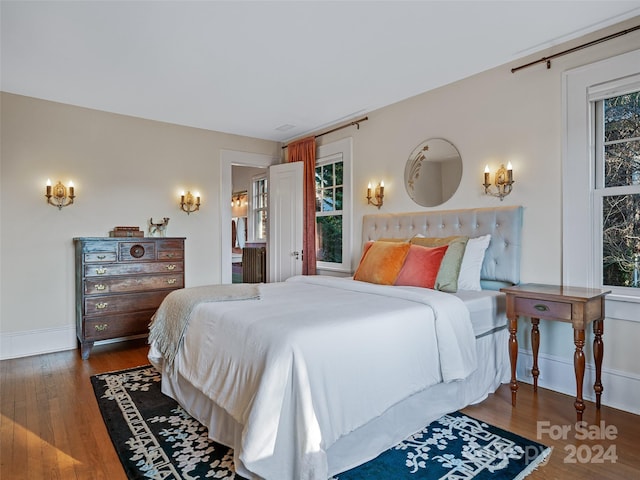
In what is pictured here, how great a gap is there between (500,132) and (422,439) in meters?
2.43

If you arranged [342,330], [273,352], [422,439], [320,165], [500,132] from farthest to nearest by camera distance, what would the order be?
[320,165] < [500,132] < [422,439] < [342,330] < [273,352]

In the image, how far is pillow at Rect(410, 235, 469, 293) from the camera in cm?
277

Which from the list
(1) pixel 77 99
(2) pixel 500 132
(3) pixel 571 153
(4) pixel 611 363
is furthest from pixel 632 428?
(1) pixel 77 99

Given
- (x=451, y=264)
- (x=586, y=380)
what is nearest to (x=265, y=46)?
(x=451, y=264)

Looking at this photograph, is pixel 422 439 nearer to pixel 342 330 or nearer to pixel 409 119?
pixel 342 330

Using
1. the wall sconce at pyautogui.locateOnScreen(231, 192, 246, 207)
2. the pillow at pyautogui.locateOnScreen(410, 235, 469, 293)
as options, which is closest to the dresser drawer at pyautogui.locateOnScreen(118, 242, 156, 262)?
the pillow at pyautogui.locateOnScreen(410, 235, 469, 293)

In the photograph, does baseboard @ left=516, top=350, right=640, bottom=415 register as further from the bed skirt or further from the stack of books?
the stack of books

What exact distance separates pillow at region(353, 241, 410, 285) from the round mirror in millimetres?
719

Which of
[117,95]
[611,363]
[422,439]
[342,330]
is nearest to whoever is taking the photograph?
[342,330]

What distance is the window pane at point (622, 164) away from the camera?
8.04 feet

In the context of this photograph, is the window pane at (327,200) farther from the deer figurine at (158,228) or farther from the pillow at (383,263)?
the deer figurine at (158,228)

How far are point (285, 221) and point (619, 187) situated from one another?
3.55 m

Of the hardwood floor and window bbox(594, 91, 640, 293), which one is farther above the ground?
window bbox(594, 91, 640, 293)

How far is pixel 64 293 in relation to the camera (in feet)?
12.8
